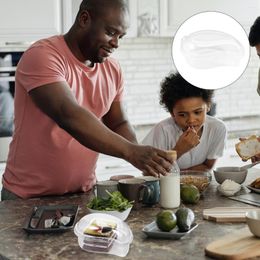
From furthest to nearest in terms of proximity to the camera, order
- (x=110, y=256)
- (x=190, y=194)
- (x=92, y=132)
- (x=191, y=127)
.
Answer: (x=191, y=127)
(x=190, y=194)
(x=92, y=132)
(x=110, y=256)

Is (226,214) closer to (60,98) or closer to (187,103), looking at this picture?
(60,98)

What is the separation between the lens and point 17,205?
2.32 m

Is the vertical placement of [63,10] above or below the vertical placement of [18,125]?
above

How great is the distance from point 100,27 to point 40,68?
0.29 m

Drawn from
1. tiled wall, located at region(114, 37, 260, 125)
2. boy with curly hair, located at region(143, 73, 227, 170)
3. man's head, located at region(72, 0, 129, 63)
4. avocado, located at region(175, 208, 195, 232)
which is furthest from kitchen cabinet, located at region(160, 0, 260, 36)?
avocado, located at region(175, 208, 195, 232)

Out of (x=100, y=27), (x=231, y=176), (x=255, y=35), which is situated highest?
(x=100, y=27)

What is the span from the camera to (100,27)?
2.41 m

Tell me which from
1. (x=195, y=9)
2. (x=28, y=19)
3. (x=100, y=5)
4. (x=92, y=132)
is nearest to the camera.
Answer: (x=92, y=132)

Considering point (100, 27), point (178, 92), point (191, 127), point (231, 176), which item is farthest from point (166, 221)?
point (178, 92)

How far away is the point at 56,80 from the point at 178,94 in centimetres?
→ 90

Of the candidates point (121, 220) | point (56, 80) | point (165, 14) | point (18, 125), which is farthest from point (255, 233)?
point (165, 14)

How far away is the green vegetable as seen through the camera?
2072mm

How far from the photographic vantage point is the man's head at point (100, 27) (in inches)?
94.2

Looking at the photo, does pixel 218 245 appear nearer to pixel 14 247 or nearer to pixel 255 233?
pixel 255 233
